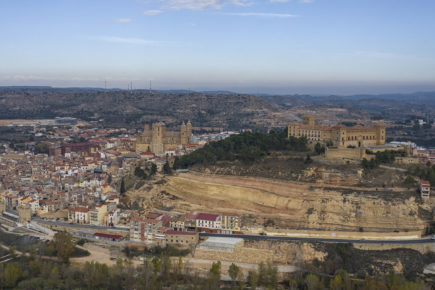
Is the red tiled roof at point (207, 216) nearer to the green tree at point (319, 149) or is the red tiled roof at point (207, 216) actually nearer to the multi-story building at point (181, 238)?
the multi-story building at point (181, 238)

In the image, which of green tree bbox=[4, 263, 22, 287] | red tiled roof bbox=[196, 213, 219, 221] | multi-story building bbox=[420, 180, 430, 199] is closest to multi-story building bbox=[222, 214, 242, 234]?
red tiled roof bbox=[196, 213, 219, 221]

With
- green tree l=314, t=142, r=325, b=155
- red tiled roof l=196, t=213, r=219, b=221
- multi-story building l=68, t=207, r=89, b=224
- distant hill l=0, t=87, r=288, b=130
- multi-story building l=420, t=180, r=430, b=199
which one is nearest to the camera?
multi-story building l=420, t=180, r=430, b=199

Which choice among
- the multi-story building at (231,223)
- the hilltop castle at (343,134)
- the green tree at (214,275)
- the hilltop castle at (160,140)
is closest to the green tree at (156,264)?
the green tree at (214,275)

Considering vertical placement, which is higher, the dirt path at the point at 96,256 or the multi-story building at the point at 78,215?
the multi-story building at the point at 78,215

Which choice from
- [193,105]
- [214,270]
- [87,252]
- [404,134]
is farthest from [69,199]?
[193,105]

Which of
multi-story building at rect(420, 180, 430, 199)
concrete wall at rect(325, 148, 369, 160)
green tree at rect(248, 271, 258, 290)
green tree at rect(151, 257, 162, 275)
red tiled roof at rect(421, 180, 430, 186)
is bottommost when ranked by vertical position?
green tree at rect(248, 271, 258, 290)

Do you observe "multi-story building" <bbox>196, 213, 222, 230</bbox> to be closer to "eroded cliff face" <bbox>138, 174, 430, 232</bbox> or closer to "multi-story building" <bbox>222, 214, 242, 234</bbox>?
"multi-story building" <bbox>222, 214, 242, 234</bbox>
